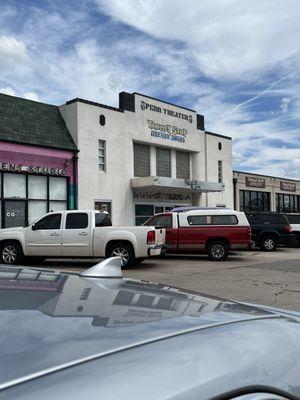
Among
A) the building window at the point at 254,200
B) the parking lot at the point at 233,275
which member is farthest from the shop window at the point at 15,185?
the building window at the point at 254,200

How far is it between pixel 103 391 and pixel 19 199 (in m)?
22.3

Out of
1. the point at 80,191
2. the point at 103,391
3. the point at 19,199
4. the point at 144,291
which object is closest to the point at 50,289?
the point at 144,291

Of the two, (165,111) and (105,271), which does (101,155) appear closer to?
(165,111)

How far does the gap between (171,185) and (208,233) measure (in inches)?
381

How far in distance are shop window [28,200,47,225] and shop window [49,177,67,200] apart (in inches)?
25.3

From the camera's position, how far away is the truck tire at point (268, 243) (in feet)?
76.1

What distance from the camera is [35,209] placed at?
2330 centimetres

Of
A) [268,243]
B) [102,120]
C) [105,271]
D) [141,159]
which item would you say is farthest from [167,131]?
[105,271]

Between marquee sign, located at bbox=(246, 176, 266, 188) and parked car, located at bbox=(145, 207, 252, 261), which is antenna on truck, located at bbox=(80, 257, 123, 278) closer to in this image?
parked car, located at bbox=(145, 207, 252, 261)

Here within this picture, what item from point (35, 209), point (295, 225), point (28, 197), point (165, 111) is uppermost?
point (165, 111)

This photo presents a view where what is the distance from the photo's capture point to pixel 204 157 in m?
33.5

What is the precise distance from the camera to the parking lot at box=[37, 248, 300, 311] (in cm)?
1041

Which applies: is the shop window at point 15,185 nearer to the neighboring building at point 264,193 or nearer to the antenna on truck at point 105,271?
the neighboring building at point 264,193

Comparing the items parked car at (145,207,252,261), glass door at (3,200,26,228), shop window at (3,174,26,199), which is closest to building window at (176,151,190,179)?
shop window at (3,174,26,199)
